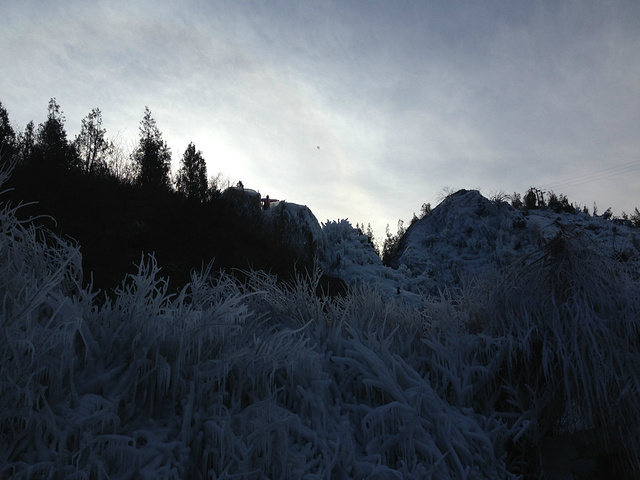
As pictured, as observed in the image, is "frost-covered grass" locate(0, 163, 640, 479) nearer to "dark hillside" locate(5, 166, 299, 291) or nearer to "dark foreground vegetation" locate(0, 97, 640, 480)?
"dark foreground vegetation" locate(0, 97, 640, 480)

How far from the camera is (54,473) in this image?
139 centimetres

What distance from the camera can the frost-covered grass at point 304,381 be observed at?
1.54 metres

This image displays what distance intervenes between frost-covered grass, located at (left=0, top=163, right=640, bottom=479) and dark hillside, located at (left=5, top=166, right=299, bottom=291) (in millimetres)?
4472

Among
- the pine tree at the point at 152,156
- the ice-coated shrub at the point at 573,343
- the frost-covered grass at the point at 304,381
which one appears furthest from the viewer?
the pine tree at the point at 152,156

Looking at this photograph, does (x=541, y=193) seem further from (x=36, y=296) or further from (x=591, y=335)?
(x=36, y=296)

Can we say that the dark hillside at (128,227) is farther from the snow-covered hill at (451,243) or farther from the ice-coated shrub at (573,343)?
the ice-coated shrub at (573,343)

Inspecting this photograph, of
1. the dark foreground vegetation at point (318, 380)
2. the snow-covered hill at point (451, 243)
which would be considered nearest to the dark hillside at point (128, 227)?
the snow-covered hill at point (451, 243)

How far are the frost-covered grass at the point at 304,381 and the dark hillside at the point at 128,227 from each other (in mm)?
4472

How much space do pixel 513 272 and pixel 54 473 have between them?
8.26 ft

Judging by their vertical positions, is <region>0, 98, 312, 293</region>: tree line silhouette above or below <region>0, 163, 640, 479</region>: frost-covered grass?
above

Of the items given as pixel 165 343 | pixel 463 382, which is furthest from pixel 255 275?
pixel 463 382

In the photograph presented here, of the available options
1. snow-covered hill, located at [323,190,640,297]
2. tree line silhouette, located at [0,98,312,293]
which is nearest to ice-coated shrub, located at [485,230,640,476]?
tree line silhouette, located at [0,98,312,293]

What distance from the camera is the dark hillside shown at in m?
6.88

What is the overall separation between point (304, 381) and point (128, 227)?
275 inches
